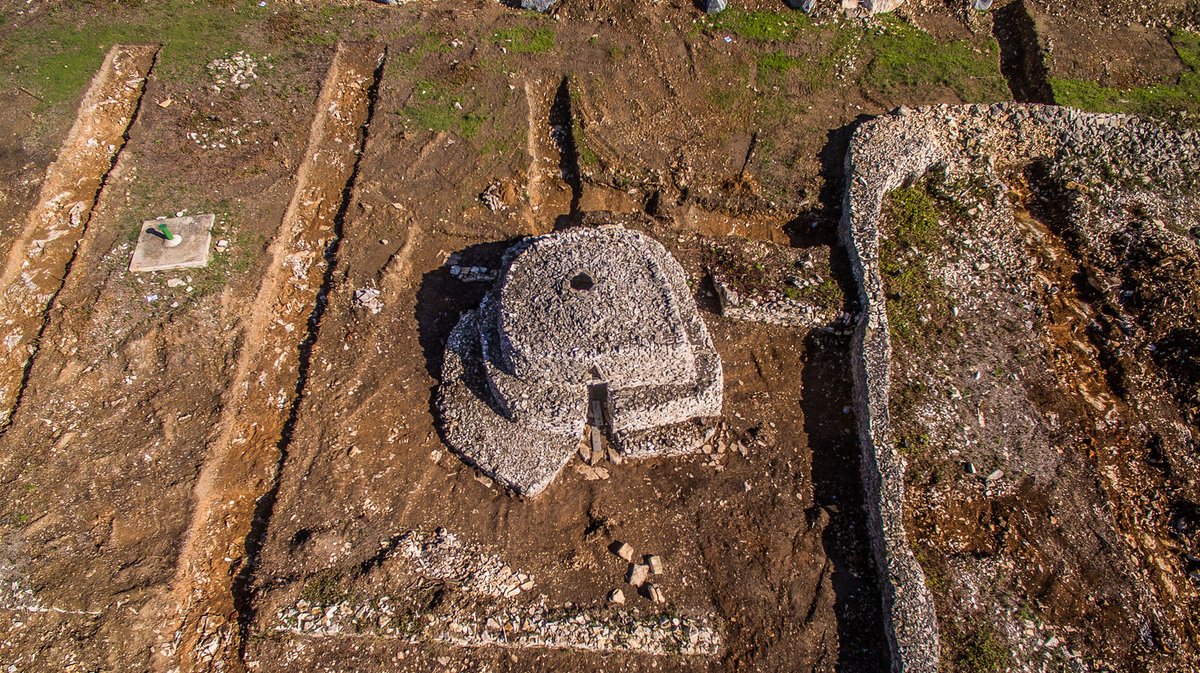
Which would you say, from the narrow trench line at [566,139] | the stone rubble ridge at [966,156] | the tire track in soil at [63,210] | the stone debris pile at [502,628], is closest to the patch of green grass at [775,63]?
the stone rubble ridge at [966,156]

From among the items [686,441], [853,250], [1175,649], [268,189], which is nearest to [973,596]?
[1175,649]

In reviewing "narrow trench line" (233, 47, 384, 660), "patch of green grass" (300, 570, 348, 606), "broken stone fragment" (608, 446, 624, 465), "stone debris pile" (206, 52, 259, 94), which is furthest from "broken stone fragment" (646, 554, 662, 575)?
"stone debris pile" (206, 52, 259, 94)

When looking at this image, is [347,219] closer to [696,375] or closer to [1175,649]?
[696,375]

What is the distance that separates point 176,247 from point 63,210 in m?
2.58

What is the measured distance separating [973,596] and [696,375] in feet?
12.3

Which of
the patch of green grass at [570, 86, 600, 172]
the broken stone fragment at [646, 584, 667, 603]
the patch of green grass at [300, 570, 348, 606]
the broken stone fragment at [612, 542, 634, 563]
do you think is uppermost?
the patch of green grass at [570, 86, 600, 172]

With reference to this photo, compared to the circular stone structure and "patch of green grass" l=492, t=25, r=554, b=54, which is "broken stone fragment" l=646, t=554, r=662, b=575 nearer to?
the circular stone structure

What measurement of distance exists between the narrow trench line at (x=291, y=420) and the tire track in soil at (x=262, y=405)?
2 centimetres

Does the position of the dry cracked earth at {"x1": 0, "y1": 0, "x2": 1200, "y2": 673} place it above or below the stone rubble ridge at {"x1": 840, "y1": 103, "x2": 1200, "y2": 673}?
below

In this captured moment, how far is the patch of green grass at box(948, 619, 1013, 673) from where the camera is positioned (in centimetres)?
620

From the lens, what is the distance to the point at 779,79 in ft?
38.9

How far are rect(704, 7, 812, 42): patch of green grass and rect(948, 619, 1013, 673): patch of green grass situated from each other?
1077 cm

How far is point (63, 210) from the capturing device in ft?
33.2

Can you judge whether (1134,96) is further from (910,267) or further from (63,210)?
(63,210)
